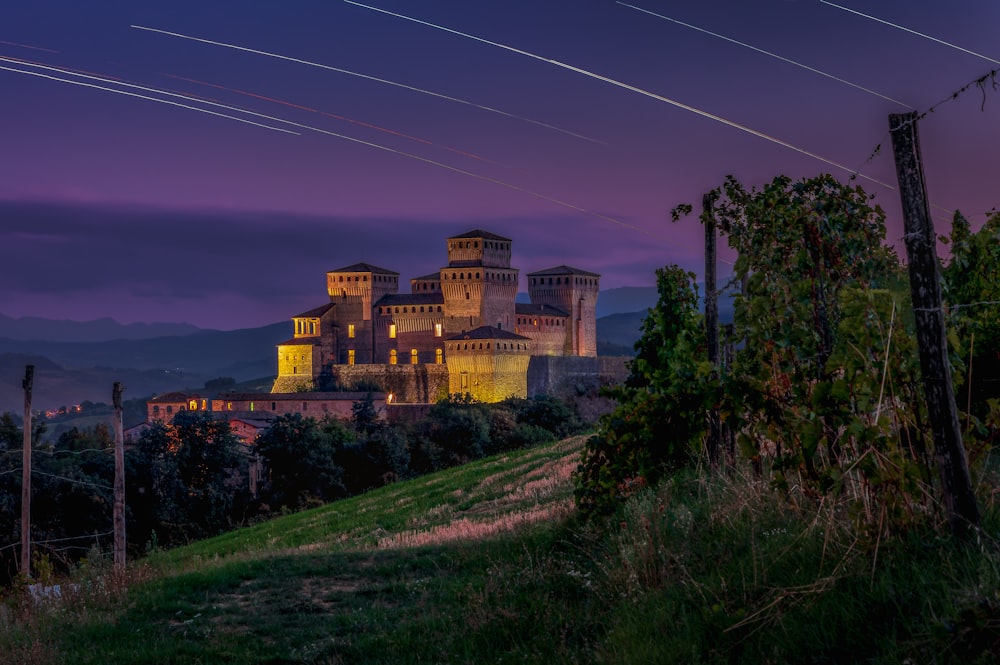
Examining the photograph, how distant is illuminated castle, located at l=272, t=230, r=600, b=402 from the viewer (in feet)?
354

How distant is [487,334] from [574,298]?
2010 centimetres

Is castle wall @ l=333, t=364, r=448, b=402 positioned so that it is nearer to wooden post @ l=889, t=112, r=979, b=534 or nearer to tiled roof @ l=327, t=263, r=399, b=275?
tiled roof @ l=327, t=263, r=399, b=275

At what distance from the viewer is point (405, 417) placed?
315 ft

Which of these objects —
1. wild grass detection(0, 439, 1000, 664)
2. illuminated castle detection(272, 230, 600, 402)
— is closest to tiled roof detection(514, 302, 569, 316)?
illuminated castle detection(272, 230, 600, 402)

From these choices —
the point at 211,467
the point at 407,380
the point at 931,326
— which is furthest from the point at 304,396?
the point at 931,326

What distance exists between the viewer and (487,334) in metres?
103

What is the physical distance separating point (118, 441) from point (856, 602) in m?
23.5

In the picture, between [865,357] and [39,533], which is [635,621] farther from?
[39,533]

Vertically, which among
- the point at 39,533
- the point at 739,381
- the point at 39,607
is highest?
the point at 739,381

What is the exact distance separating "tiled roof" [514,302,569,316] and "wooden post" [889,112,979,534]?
108m

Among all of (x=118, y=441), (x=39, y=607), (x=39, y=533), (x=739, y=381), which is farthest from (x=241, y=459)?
(x=739, y=381)

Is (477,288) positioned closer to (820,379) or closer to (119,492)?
(119,492)

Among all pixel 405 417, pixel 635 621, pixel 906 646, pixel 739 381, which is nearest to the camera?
pixel 906 646

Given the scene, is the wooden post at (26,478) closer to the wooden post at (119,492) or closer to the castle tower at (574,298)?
the wooden post at (119,492)
